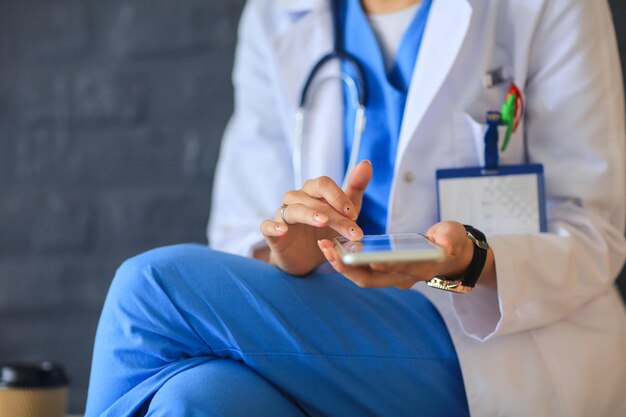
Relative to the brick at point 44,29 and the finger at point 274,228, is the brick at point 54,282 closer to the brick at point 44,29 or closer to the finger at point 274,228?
the brick at point 44,29

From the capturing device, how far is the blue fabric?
4.13ft

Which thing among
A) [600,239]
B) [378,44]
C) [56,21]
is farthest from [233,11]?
[600,239]

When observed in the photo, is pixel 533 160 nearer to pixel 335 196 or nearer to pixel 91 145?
pixel 335 196

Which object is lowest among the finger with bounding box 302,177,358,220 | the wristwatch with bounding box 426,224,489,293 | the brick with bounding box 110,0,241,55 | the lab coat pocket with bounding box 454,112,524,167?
the wristwatch with bounding box 426,224,489,293

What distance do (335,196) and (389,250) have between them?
21cm

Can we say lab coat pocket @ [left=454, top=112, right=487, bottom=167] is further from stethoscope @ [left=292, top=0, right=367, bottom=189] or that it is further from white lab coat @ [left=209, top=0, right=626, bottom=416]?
stethoscope @ [left=292, top=0, right=367, bottom=189]

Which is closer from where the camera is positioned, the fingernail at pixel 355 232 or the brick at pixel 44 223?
the fingernail at pixel 355 232

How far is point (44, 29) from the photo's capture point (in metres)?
1.85

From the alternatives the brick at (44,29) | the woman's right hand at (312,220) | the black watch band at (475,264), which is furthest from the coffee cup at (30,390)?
the brick at (44,29)

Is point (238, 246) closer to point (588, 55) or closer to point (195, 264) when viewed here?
point (195, 264)

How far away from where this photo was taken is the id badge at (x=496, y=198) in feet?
3.70

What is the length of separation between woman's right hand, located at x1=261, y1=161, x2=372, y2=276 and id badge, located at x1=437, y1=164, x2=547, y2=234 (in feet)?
0.61

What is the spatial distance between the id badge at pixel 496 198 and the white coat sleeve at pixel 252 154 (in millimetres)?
344

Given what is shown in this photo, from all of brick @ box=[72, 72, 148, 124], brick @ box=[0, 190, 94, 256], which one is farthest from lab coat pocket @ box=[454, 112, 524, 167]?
brick @ box=[0, 190, 94, 256]
